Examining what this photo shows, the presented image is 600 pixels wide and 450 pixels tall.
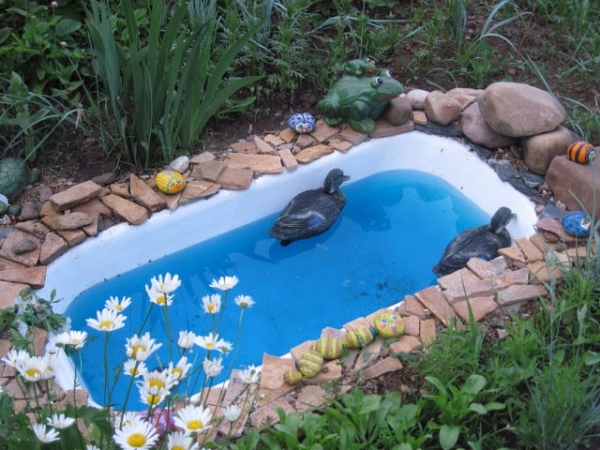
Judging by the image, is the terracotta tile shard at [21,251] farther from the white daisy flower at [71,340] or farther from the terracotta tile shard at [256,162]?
the white daisy flower at [71,340]

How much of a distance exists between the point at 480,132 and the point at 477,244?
0.74 metres

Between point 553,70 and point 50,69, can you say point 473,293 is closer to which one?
point 553,70

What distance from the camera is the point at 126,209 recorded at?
3322mm

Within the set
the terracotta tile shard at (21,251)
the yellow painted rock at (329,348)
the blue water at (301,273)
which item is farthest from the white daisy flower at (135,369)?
the terracotta tile shard at (21,251)

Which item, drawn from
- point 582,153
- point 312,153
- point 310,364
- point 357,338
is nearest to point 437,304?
point 357,338

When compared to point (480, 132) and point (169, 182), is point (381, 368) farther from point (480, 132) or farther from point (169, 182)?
point (480, 132)

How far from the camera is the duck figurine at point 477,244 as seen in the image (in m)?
3.21

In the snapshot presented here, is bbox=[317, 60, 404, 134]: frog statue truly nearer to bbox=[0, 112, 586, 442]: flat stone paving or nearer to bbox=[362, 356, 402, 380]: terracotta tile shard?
bbox=[0, 112, 586, 442]: flat stone paving

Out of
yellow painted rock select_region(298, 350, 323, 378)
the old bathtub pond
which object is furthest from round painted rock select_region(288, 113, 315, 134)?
yellow painted rock select_region(298, 350, 323, 378)

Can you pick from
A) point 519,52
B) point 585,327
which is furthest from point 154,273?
point 519,52

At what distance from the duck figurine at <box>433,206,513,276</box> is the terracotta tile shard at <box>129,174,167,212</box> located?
128 cm

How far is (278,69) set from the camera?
158 inches

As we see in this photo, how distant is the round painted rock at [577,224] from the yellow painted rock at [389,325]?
928mm

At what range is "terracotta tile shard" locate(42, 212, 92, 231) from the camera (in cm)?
319
